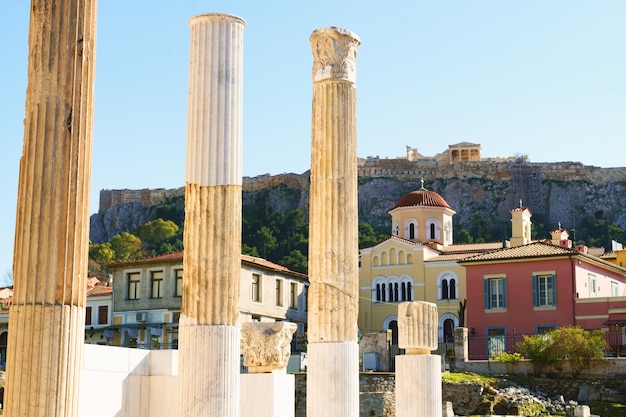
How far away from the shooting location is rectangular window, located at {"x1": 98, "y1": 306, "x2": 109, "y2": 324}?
5207 cm

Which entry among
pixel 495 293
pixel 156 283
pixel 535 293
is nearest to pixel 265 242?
pixel 156 283

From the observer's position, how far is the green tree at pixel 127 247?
87.5m

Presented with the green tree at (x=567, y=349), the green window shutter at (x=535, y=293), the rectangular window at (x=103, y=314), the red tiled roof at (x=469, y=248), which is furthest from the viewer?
the red tiled roof at (x=469, y=248)

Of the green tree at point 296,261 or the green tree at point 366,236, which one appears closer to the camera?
the green tree at point 296,261

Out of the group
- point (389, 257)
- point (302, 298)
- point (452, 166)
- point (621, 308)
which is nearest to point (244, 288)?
point (302, 298)

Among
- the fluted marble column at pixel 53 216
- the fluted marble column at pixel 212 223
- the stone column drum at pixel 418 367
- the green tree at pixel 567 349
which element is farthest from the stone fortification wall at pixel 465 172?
the fluted marble column at pixel 53 216

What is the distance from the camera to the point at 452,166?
114 metres

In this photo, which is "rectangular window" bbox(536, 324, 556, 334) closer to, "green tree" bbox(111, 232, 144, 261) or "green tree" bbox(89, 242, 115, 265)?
"green tree" bbox(89, 242, 115, 265)

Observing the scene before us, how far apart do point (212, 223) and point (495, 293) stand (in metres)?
37.0

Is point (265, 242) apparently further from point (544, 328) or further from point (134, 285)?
point (544, 328)

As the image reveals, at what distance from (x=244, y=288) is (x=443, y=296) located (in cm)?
1287

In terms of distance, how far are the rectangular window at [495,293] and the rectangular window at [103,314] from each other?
1914cm

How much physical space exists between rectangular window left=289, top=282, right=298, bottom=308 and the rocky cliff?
4827 centimetres

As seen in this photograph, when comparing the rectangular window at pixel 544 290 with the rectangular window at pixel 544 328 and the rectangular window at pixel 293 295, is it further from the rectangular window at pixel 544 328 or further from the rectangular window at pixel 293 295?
the rectangular window at pixel 293 295
